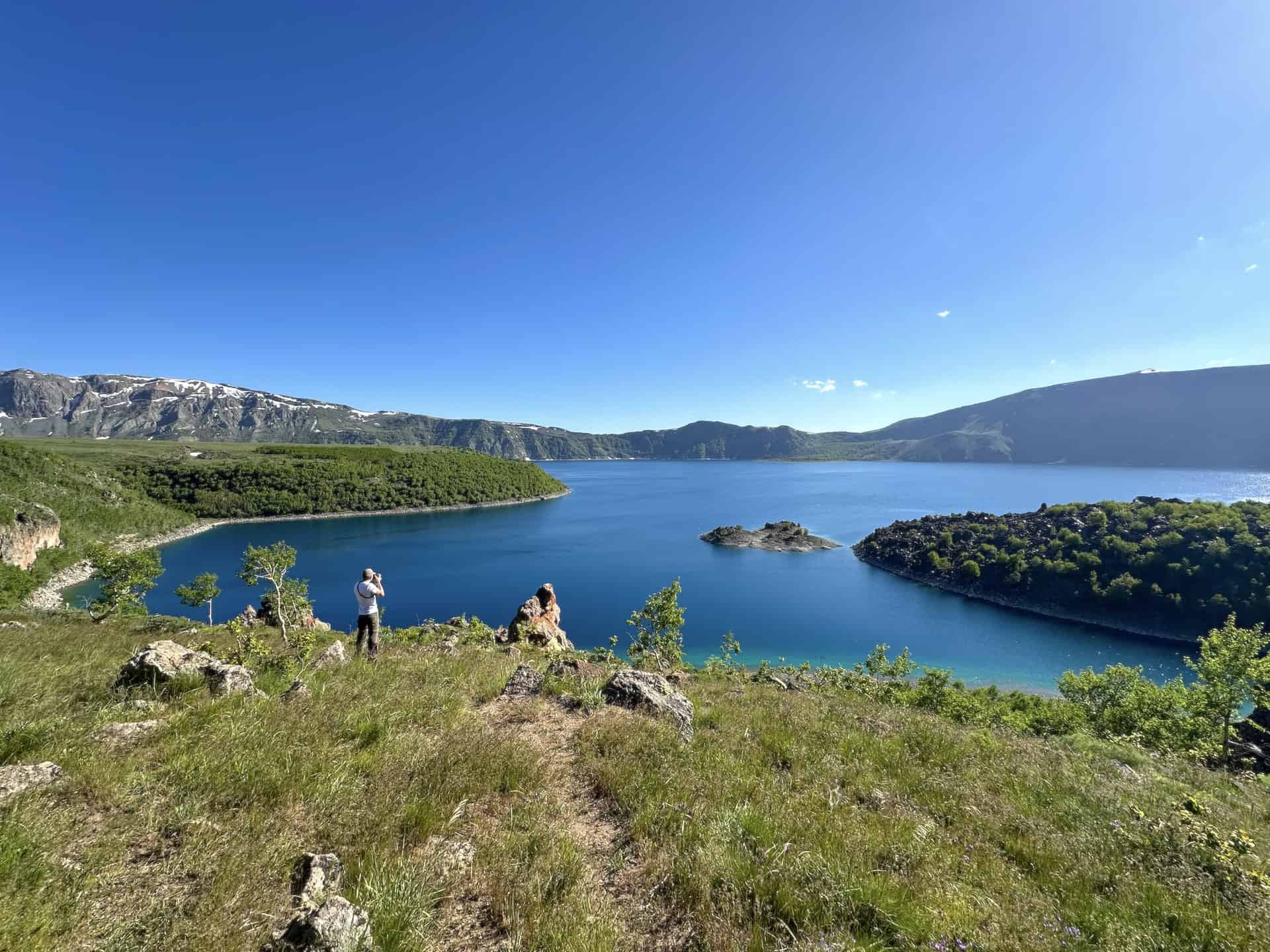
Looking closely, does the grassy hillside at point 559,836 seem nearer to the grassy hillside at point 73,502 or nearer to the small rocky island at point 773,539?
the grassy hillside at point 73,502

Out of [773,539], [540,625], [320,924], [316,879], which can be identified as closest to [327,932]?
[320,924]

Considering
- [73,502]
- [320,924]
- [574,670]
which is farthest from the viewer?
[73,502]

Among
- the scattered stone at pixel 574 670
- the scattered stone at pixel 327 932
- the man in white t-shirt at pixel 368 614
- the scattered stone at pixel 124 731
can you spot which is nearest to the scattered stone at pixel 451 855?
the scattered stone at pixel 327 932

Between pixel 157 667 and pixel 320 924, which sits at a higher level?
pixel 320 924

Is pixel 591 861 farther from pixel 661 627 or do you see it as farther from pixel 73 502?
pixel 73 502

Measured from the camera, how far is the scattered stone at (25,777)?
3775mm

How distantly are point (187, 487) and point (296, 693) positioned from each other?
142860 mm

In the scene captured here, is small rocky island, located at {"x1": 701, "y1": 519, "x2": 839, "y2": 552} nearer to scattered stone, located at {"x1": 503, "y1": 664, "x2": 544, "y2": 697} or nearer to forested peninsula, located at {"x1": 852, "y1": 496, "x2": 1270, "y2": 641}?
forested peninsula, located at {"x1": 852, "y1": 496, "x2": 1270, "y2": 641}

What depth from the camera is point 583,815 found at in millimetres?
5375

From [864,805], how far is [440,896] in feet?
19.0

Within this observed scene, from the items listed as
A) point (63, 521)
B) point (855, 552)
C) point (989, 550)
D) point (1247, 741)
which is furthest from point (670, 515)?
point (63, 521)

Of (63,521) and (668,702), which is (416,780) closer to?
(668,702)

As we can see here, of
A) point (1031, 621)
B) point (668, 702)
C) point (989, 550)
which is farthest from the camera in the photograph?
point (989, 550)

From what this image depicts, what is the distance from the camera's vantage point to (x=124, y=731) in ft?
17.1
